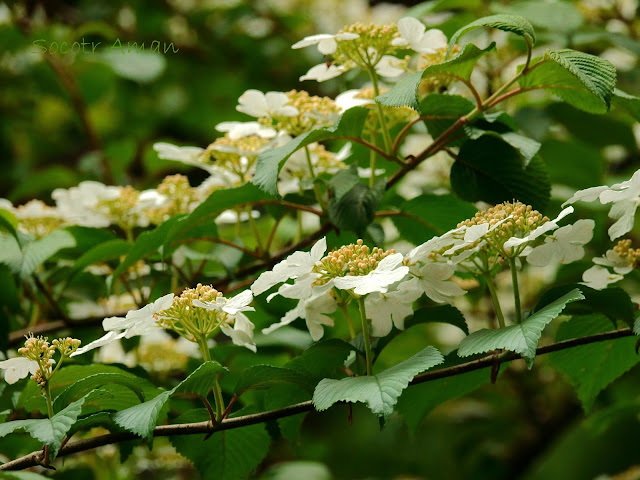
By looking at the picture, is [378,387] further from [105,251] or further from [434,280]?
[105,251]

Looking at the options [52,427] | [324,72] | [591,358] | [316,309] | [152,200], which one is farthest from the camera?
[152,200]

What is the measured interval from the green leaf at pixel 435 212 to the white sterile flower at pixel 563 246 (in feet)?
0.71

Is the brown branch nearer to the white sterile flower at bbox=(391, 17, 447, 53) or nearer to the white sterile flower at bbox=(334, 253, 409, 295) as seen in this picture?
the white sterile flower at bbox=(334, 253, 409, 295)

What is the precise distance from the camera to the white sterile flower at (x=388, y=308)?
0.69m

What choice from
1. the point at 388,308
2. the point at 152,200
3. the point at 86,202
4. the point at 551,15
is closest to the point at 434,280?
the point at 388,308

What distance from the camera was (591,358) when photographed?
824 millimetres

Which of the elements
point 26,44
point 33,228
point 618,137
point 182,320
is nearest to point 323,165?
point 182,320

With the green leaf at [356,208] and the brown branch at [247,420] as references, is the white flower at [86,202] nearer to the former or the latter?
the green leaf at [356,208]

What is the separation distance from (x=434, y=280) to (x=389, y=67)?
32 cm

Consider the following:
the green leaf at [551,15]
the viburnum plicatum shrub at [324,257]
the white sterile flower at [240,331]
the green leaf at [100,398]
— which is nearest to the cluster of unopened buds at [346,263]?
the viburnum plicatum shrub at [324,257]

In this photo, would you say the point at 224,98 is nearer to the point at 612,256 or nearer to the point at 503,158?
the point at 503,158

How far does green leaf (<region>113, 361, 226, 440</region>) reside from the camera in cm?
60

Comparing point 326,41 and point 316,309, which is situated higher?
point 326,41

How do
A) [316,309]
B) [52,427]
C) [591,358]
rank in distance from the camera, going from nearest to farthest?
1. [52,427]
2. [316,309]
3. [591,358]
